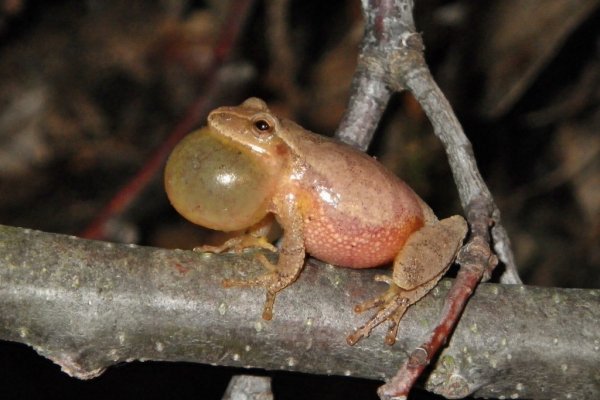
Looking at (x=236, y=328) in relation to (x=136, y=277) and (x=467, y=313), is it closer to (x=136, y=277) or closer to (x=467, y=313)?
(x=136, y=277)

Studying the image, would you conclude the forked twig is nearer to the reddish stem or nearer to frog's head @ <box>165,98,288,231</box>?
frog's head @ <box>165,98,288,231</box>

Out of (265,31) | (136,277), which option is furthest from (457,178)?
(265,31)

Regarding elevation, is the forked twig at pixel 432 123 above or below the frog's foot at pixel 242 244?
above

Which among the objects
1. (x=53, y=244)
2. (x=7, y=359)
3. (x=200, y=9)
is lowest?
(x=7, y=359)

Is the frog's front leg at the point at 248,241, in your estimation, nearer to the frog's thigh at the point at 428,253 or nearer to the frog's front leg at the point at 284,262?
the frog's front leg at the point at 284,262

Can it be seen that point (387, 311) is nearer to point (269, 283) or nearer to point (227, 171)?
point (269, 283)

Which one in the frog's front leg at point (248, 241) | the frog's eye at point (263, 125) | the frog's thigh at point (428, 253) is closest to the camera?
the frog's thigh at point (428, 253)

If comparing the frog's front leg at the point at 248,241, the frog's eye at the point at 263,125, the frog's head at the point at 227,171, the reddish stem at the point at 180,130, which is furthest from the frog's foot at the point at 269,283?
the reddish stem at the point at 180,130

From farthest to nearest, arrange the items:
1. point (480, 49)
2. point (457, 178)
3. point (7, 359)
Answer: point (480, 49), point (7, 359), point (457, 178)
